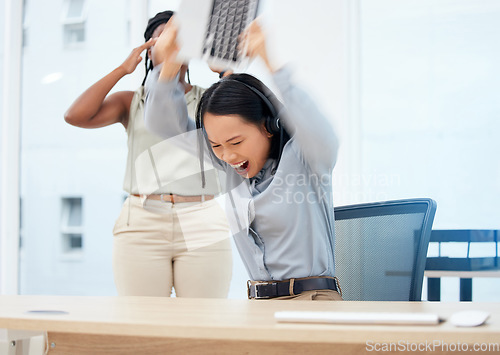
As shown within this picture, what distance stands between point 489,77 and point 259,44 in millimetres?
1977

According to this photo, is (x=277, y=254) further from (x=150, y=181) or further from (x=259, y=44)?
(x=150, y=181)

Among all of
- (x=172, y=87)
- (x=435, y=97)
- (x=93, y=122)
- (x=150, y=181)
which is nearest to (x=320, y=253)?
(x=172, y=87)

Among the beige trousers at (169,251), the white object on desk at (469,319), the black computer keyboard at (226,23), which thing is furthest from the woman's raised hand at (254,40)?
the beige trousers at (169,251)

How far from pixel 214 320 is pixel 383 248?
58 cm

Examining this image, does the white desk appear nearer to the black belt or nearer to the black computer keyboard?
the black belt

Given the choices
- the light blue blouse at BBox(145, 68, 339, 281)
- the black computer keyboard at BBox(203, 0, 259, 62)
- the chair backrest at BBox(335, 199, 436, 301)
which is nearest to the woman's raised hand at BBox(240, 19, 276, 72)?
the black computer keyboard at BBox(203, 0, 259, 62)

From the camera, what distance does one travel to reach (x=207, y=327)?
28.6 inches

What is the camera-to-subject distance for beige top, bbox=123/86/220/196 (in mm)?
1691

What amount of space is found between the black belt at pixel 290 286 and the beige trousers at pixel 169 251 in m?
0.53

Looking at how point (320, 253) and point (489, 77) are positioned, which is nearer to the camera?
point (320, 253)

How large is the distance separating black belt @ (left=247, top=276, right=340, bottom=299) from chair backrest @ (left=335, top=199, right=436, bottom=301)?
0.14 m

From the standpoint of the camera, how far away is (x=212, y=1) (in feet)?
3.44

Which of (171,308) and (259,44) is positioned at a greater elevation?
(259,44)

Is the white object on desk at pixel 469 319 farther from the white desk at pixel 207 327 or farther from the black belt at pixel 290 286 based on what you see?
the black belt at pixel 290 286
